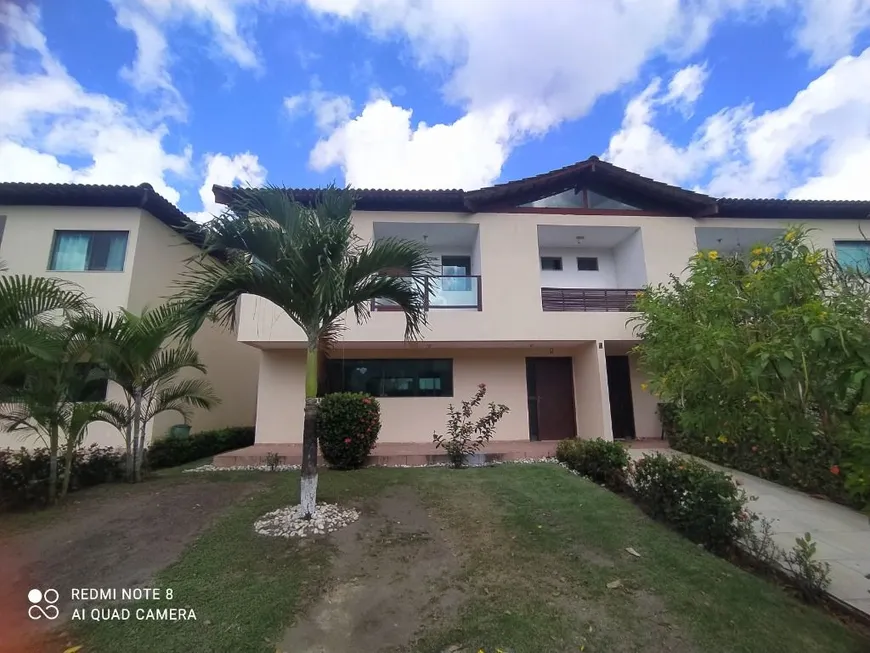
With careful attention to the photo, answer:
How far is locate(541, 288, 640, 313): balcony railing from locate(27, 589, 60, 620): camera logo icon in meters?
9.78

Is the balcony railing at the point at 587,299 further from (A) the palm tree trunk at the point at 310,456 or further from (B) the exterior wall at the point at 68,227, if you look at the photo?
(B) the exterior wall at the point at 68,227

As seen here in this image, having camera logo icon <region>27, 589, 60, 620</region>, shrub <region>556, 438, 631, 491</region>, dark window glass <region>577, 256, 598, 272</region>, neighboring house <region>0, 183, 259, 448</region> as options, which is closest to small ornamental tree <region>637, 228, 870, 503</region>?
shrub <region>556, 438, 631, 491</region>

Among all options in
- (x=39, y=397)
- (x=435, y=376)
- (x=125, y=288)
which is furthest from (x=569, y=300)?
(x=125, y=288)

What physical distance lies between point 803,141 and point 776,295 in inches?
373

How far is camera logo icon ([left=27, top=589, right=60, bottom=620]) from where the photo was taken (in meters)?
3.03

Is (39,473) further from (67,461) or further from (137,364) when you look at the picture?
(137,364)

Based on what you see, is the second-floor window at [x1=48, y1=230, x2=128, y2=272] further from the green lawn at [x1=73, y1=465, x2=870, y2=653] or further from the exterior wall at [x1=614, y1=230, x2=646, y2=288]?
the exterior wall at [x1=614, y1=230, x2=646, y2=288]

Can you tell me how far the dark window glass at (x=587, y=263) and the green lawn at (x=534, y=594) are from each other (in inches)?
342

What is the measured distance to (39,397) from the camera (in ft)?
18.1

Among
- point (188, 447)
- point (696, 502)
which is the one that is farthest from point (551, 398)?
point (188, 447)

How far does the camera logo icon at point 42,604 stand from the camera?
3.03m

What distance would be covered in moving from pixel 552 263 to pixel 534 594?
1054 cm

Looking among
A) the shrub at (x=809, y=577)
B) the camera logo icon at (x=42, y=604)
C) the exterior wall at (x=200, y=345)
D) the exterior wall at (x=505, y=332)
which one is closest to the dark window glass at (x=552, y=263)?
the exterior wall at (x=505, y=332)

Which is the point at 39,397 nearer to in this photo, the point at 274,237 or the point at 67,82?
the point at 274,237
